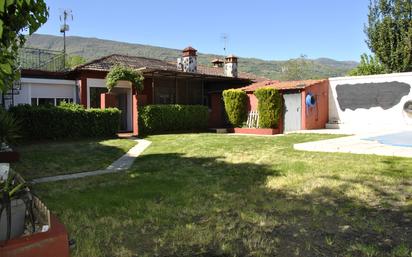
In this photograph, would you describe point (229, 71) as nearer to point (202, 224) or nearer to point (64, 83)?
point (64, 83)

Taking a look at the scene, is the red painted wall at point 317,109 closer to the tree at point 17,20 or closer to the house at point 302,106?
the house at point 302,106

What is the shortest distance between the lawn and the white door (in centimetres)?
1085

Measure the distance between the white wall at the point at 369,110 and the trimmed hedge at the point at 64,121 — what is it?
12.9 metres

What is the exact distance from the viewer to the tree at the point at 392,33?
2677cm

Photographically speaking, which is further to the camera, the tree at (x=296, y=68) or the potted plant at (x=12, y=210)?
the tree at (x=296, y=68)

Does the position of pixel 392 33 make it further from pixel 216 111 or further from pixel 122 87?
pixel 122 87

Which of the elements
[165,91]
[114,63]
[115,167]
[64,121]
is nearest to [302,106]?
[165,91]

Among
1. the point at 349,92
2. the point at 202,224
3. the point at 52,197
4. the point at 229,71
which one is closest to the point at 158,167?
the point at 52,197

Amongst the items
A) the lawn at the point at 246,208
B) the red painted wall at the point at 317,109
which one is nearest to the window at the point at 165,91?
the red painted wall at the point at 317,109

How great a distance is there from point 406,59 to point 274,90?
12.4m

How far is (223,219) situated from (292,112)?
654 inches

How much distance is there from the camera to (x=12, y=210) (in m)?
2.75

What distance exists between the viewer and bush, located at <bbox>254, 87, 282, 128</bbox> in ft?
68.1

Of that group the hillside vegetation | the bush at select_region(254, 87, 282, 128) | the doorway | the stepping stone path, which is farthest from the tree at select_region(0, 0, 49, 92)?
the hillside vegetation
